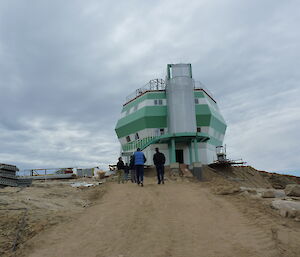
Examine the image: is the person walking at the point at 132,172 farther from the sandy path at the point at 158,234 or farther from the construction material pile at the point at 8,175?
the sandy path at the point at 158,234

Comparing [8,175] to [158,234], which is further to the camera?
[8,175]

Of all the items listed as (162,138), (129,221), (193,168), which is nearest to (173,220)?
(129,221)

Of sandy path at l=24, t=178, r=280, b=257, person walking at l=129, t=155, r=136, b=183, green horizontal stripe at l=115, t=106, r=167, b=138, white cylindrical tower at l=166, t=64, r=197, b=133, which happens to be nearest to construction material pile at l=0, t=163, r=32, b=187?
person walking at l=129, t=155, r=136, b=183

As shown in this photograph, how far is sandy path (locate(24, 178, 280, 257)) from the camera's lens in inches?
205

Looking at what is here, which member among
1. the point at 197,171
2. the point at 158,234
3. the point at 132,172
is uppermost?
the point at 132,172

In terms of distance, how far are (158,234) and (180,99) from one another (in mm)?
24269

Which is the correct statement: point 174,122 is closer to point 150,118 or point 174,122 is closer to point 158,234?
point 150,118

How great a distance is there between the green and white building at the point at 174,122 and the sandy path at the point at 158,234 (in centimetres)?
1911

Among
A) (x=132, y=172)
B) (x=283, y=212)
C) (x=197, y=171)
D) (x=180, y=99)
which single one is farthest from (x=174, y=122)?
(x=283, y=212)

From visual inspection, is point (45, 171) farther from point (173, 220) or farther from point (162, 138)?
point (173, 220)

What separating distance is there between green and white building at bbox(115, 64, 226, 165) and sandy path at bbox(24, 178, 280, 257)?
19.1 meters

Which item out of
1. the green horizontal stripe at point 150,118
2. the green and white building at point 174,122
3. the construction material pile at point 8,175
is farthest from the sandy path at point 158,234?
the green horizontal stripe at point 150,118

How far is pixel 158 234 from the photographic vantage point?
240 inches

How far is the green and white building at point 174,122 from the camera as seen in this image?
2892 centimetres
